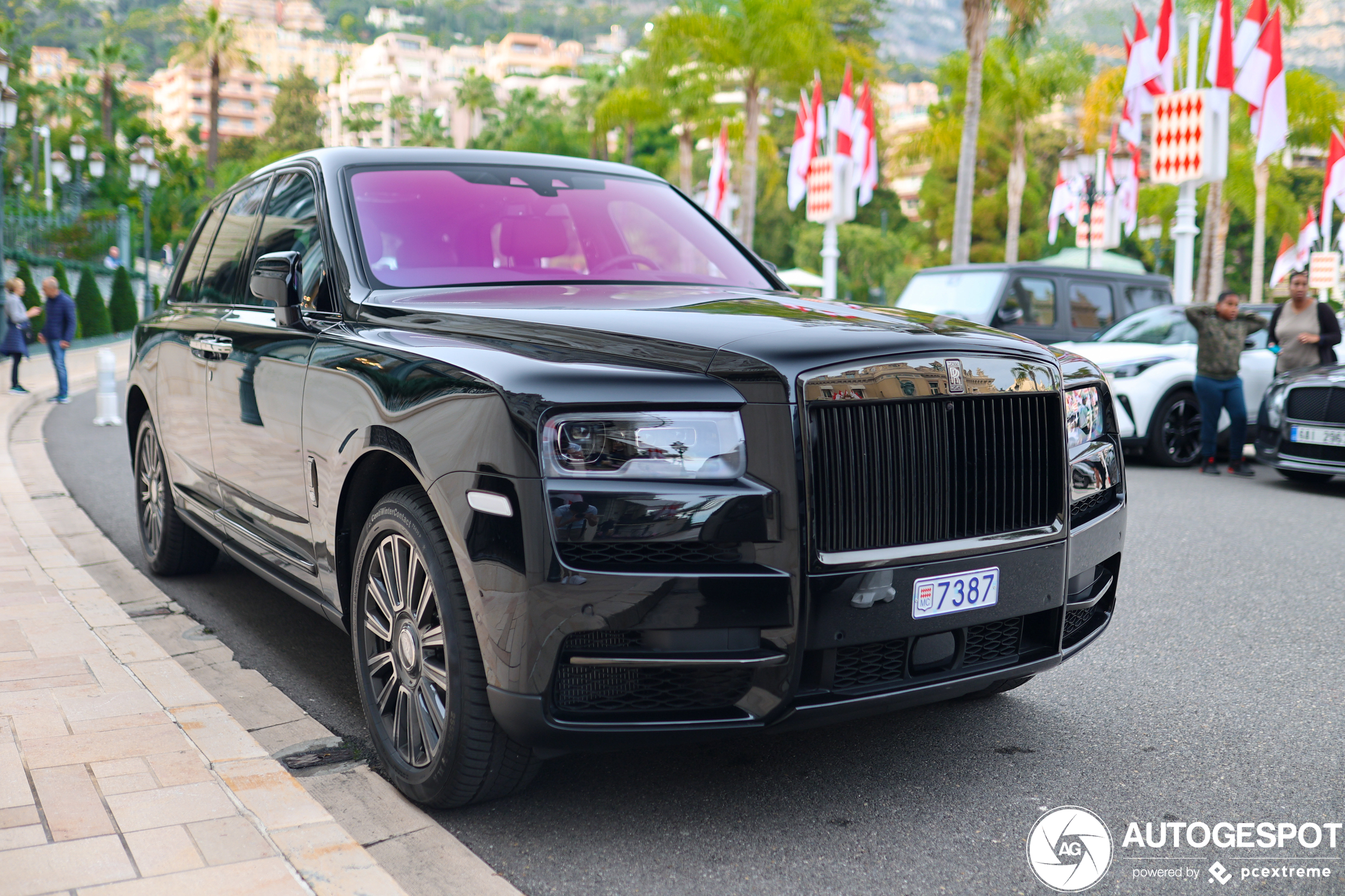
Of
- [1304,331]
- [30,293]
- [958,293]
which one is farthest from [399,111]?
[1304,331]

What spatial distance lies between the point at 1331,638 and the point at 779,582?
353 centimetres

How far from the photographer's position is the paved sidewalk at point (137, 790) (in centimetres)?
274

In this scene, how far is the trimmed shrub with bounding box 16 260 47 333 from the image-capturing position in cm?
2619

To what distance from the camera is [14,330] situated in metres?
18.4

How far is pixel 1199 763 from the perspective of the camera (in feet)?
11.9

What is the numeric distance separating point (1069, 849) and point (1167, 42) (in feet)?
66.3

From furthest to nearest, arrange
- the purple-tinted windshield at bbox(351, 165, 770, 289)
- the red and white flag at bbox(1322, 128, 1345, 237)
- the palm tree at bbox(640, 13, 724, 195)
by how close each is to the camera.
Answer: the palm tree at bbox(640, 13, 724, 195) < the red and white flag at bbox(1322, 128, 1345, 237) < the purple-tinted windshield at bbox(351, 165, 770, 289)

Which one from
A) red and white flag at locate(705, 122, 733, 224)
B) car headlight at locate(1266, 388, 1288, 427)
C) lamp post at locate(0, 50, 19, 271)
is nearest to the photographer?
car headlight at locate(1266, 388, 1288, 427)

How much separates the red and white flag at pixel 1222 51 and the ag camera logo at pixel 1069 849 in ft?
61.0

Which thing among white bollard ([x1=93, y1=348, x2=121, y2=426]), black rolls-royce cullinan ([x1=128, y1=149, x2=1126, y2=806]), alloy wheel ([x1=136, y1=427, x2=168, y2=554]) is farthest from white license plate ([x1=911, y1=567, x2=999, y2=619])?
white bollard ([x1=93, y1=348, x2=121, y2=426])

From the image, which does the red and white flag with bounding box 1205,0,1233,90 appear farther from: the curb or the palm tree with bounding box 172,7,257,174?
the palm tree with bounding box 172,7,257,174

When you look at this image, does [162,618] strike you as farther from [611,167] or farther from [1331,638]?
[1331,638]

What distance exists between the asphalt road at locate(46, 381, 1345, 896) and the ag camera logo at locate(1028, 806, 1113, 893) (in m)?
0.03

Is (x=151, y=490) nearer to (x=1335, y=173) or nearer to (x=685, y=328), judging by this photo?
(x=685, y=328)
